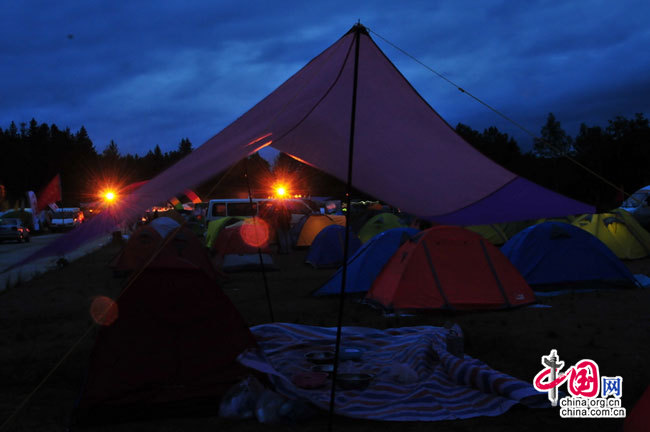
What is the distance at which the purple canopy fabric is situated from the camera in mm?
5109

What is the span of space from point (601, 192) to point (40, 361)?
163 ft

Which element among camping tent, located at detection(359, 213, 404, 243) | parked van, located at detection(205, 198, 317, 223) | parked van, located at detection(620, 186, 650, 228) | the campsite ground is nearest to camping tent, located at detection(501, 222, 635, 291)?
the campsite ground

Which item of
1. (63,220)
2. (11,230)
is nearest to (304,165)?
(63,220)

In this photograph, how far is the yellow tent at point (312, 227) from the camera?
2038cm

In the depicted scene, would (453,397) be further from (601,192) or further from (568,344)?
(601,192)

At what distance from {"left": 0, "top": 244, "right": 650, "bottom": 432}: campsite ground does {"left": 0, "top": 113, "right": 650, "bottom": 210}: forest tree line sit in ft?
48.6

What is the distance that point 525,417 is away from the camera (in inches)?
171

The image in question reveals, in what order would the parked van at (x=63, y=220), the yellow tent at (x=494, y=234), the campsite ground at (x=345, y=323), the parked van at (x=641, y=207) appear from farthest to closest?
1. the parked van at (x=63, y=220)
2. the parked van at (x=641, y=207)
3. the yellow tent at (x=494, y=234)
4. the campsite ground at (x=345, y=323)

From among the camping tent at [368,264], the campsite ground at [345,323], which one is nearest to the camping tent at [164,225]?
the campsite ground at [345,323]

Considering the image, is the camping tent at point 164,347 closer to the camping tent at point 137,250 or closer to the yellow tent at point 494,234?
the camping tent at point 137,250

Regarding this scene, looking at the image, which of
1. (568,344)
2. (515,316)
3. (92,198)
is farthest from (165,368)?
(92,198)

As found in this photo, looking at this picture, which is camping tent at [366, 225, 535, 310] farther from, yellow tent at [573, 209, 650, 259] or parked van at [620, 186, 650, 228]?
parked van at [620, 186, 650, 228]

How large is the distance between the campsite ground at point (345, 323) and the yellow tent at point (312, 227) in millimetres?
7796

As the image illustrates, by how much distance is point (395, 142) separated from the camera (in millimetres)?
5684
